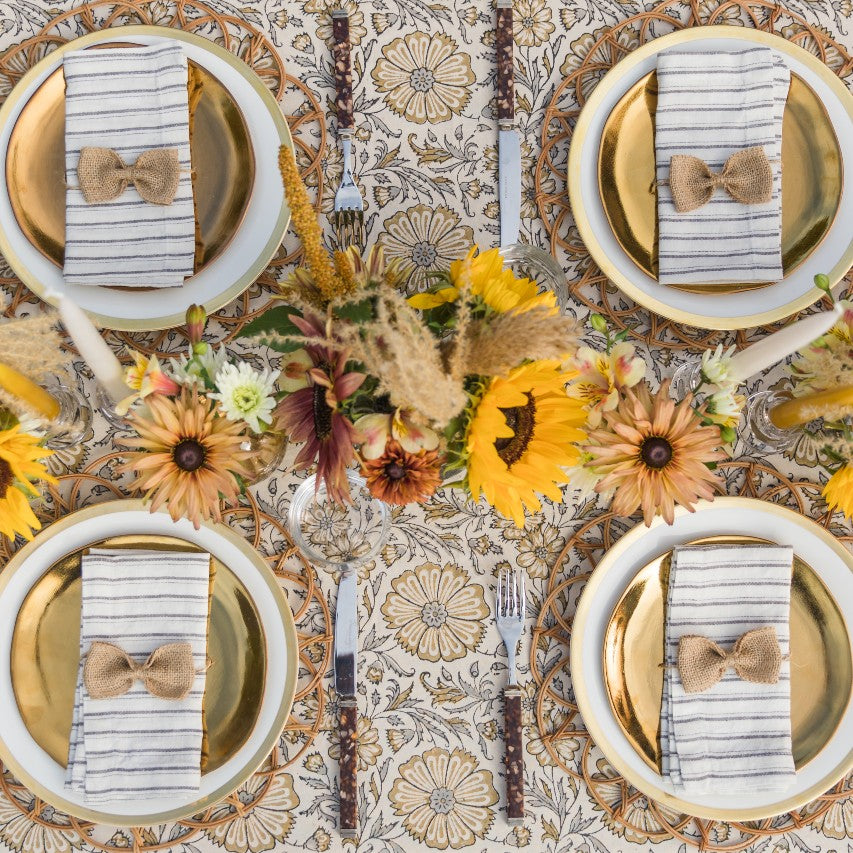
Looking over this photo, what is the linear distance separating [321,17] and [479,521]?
0.70 m

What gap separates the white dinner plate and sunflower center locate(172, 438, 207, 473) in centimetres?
28

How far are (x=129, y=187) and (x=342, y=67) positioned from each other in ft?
1.04

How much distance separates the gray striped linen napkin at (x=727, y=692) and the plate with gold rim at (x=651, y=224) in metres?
0.31

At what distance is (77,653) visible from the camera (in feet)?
3.08

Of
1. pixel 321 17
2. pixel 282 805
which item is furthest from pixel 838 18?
pixel 282 805

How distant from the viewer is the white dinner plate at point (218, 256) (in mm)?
926

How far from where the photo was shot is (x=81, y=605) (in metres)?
0.94

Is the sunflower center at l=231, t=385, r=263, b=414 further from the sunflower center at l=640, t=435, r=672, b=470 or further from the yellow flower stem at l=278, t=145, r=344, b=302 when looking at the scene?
the sunflower center at l=640, t=435, r=672, b=470

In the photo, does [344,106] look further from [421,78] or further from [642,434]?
[642,434]

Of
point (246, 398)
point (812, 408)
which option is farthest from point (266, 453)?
point (812, 408)

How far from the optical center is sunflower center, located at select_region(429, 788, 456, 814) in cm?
96

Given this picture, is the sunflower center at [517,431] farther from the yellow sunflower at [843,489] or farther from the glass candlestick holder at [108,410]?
the glass candlestick holder at [108,410]

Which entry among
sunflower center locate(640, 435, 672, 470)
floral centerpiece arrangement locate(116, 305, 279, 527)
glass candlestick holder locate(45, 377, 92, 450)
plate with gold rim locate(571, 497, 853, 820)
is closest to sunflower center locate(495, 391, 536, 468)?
sunflower center locate(640, 435, 672, 470)

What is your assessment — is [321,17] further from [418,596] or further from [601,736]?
[601,736]
